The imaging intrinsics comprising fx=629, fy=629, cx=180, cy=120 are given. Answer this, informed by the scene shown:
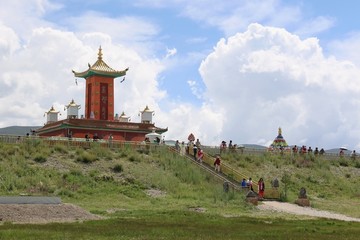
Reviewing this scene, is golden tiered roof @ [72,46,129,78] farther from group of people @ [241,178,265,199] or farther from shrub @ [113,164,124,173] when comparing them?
group of people @ [241,178,265,199]

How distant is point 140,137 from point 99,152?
20840 millimetres

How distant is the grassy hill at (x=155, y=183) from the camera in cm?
3262

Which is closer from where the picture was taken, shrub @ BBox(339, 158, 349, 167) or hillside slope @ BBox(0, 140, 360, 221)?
hillside slope @ BBox(0, 140, 360, 221)

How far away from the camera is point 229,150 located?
2248 inches

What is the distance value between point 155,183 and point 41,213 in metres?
15.2

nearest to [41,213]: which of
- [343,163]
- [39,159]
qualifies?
[39,159]

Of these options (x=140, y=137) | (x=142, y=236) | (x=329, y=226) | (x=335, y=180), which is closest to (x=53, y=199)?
(x=142, y=236)

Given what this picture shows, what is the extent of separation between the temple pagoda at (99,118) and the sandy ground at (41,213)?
3411 cm

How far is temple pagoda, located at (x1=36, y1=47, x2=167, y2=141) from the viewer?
6588 centimetres

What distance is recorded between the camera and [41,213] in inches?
1148

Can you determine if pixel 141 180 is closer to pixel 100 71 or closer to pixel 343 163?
pixel 343 163

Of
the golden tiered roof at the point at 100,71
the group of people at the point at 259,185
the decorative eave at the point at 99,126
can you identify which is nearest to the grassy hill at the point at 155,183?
the group of people at the point at 259,185

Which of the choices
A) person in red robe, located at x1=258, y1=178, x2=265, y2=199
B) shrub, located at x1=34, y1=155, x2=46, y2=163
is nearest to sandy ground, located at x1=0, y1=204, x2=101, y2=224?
shrub, located at x1=34, y1=155, x2=46, y2=163

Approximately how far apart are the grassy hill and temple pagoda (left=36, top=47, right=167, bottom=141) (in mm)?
15430
